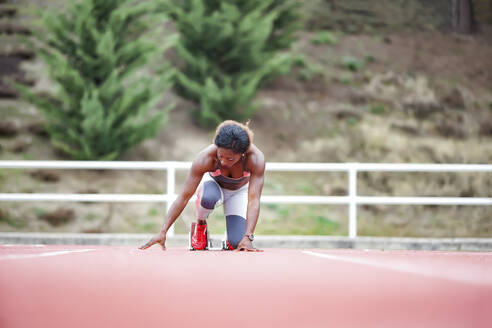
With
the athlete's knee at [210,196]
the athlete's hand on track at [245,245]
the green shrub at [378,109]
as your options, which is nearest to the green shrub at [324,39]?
the green shrub at [378,109]

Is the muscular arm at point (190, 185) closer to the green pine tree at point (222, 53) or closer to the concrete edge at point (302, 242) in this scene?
the concrete edge at point (302, 242)

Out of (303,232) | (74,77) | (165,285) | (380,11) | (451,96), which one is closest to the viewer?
(165,285)

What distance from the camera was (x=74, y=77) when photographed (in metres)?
14.7

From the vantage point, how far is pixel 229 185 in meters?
6.12

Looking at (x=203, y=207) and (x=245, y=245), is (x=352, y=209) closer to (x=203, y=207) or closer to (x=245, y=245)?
(x=203, y=207)

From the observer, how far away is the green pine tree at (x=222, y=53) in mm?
17875

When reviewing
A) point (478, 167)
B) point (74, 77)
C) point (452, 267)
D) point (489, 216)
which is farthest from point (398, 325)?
point (489, 216)

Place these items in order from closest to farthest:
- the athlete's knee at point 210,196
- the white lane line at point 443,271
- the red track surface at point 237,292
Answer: the red track surface at point 237,292 → the white lane line at point 443,271 → the athlete's knee at point 210,196

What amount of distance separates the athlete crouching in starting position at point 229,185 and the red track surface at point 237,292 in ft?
1.25

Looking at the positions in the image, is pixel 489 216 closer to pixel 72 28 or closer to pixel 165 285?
pixel 72 28

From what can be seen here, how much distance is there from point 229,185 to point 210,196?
0.88 feet

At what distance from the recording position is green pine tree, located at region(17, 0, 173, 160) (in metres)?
14.7

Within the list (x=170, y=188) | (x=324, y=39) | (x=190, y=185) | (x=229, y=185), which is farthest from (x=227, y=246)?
(x=324, y=39)

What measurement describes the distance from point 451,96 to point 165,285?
21.0 m
